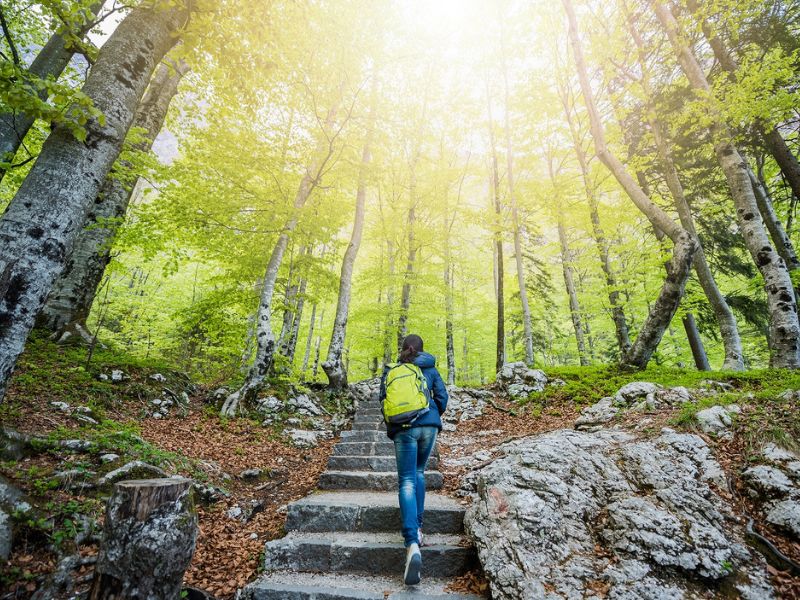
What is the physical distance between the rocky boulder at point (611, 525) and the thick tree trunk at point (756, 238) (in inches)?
190

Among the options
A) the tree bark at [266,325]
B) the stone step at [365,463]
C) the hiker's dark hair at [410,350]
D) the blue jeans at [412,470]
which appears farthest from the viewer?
the tree bark at [266,325]

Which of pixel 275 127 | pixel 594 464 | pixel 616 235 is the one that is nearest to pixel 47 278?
pixel 594 464

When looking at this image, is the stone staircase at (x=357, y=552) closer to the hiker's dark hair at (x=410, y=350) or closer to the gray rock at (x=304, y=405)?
the hiker's dark hair at (x=410, y=350)

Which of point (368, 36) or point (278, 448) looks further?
point (368, 36)

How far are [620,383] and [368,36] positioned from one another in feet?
36.7

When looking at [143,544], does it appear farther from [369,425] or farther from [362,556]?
[369,425]

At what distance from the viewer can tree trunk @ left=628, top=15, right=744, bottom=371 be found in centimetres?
771

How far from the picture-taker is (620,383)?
24.6ft

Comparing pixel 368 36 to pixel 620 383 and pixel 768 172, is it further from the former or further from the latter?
pixel 768 172

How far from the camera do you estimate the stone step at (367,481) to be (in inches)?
190

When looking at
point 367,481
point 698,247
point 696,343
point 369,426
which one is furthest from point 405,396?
point 696,343

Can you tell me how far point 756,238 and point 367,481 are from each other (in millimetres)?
9100

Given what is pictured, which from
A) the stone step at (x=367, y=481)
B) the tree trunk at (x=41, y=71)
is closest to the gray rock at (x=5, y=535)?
the stone step at (x=367, y=481)

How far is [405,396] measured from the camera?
3377 millimetres
